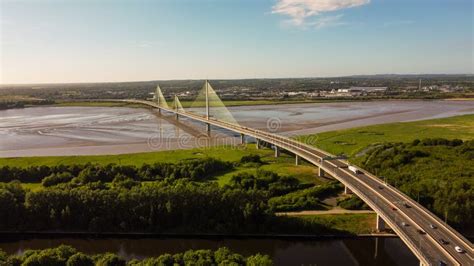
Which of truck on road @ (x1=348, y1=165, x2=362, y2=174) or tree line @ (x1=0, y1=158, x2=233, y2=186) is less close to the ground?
truck on road @ (x1=348, y1=165, x2=362, y2=174)

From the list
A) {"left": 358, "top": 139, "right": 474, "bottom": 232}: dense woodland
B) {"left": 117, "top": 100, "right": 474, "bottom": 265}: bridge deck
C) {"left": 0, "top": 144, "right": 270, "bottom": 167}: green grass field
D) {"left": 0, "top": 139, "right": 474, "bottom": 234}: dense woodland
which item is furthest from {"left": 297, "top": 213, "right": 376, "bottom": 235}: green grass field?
{"left": 0, "top": 144, "right": 270, "bottom": 167}: green grass field

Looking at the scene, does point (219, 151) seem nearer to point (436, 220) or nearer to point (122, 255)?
point (122, 255)

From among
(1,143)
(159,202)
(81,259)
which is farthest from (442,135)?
(1,143)

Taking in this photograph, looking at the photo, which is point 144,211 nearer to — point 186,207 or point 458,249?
point 186,207

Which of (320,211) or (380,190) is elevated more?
(380,190)

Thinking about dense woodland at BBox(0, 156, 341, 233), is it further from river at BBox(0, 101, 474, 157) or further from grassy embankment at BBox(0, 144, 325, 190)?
river at BBox(0, 101, 474, 157)

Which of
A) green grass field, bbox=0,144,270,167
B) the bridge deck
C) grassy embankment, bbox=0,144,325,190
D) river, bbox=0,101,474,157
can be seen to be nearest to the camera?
the bridge deck

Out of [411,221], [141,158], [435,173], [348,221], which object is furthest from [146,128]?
[411,221]

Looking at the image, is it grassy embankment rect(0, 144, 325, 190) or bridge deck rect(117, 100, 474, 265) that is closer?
bridge deck rect(117, 100, 474, 265)
